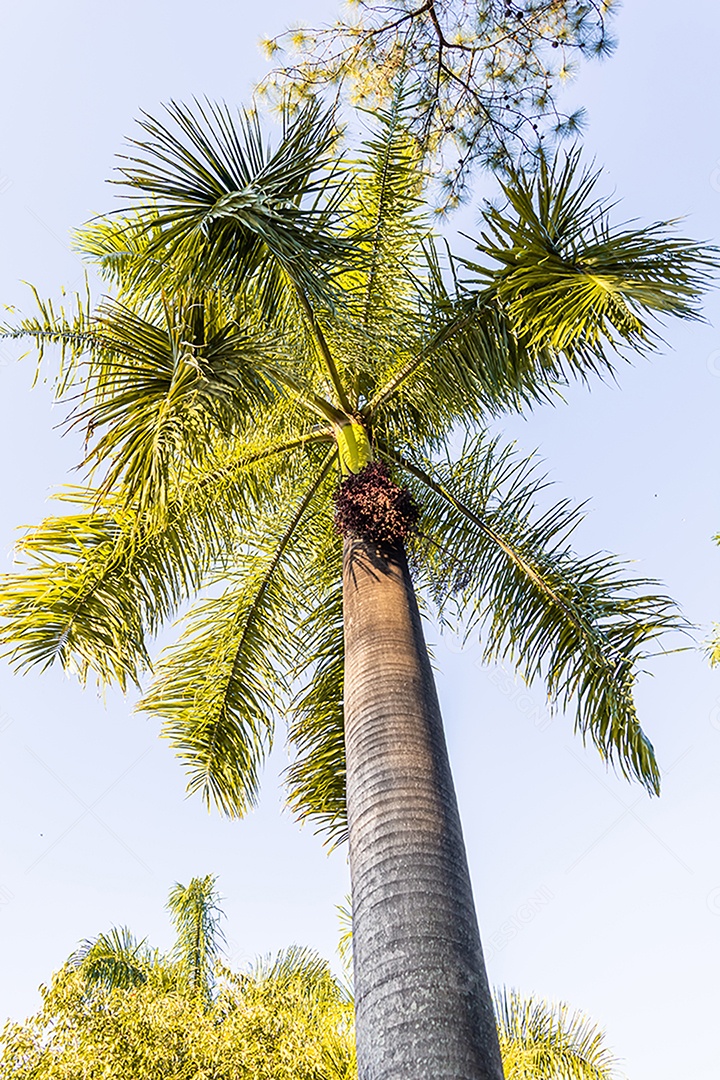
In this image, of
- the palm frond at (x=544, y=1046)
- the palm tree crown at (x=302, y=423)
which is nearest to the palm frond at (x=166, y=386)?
the palm tree crown at (x=302, y=423)

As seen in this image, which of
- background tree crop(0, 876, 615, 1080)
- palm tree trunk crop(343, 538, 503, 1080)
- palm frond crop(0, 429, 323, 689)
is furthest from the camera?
background tree crop(0, 876, 615, 1080)

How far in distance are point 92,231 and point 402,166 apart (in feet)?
9.27

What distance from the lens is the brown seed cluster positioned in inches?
220

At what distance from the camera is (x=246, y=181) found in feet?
16.6

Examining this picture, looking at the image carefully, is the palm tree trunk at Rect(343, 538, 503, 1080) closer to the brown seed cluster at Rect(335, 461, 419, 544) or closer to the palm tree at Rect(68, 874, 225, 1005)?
Result: the brown seed cluster at Rect(335, 461, 419, 544)

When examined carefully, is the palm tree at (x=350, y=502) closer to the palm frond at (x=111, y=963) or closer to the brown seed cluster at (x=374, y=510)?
the brown seed cluster at (x=374, y=510)

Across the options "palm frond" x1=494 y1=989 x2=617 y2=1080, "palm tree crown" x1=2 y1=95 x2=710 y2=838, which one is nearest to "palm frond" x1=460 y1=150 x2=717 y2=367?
"palm tree crown" x1=2 y1=95 x2=710 y2=838

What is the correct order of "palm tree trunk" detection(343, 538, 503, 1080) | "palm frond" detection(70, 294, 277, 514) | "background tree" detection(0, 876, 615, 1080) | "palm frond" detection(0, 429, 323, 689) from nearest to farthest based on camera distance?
"palm tree trunk" detection(343, 538, 503, 1080), "palm frond" detection(70, 294, 277, 514), "palm frond" detection(0, 429, 323, 689), "background tree" detection(0, 876, 615, 1080)

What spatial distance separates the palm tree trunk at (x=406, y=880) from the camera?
3.01m

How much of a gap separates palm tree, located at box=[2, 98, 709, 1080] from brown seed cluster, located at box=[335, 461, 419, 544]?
0.02m

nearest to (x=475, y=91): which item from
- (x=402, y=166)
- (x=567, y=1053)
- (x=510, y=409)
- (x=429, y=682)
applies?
(x=402, y=166)

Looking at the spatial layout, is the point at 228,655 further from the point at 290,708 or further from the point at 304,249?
the point at 304,249

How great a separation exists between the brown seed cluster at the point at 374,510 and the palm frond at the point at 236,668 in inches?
57.6

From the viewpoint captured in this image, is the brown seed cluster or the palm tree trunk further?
the brown seed cluster
